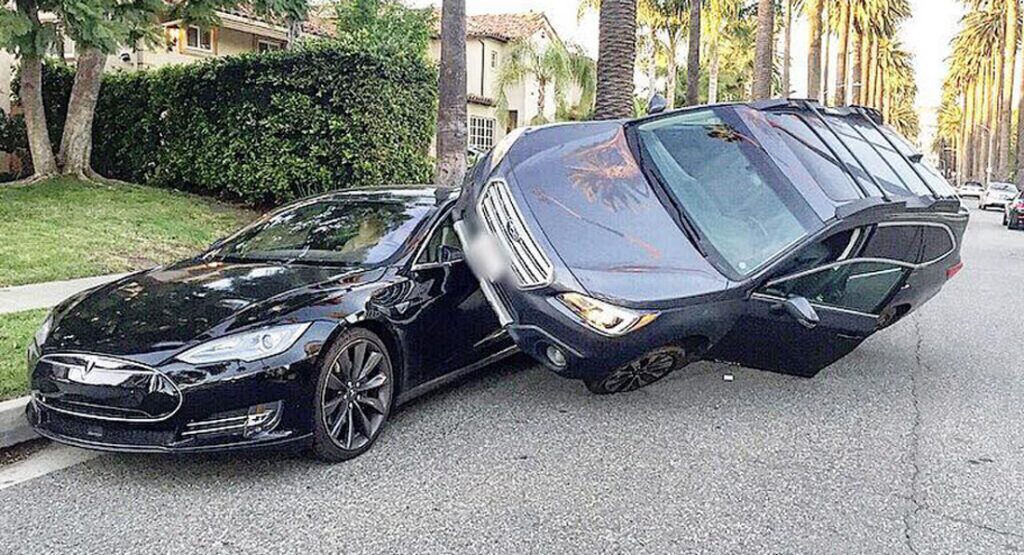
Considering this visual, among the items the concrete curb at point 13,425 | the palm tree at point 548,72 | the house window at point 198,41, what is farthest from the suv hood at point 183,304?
the palm tree at point 548,72

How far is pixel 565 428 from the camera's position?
5.12 meters

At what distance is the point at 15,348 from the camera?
6.05 meters

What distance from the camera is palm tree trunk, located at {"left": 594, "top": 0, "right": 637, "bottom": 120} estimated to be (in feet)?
43.3

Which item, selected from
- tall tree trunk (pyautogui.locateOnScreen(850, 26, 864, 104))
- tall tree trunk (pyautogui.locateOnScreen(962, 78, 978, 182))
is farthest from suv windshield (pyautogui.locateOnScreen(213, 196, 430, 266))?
tall tree trunk (pyautogui.locateOnScreen(962, 78, 978, 182))

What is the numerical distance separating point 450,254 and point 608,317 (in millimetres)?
1294

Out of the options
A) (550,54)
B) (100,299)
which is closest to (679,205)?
(100,299)

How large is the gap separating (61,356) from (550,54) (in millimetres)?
26589

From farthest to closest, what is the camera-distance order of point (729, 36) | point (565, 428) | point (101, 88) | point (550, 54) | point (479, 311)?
1. point (729, 36)
2. point (550, 54)
3. point (101, 88)
4. point (479, 311)
5. point (565, 428)

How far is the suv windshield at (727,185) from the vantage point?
5.09 m

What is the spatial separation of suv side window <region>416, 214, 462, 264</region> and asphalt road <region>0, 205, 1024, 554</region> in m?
0.98

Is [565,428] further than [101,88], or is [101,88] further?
[101,88]

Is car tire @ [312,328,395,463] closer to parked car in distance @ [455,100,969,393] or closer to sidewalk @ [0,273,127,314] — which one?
parked car in distance @ [455,100,969,393]

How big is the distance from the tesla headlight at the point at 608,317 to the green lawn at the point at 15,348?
3232mm

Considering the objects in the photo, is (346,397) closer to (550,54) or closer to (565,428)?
(565,428)
